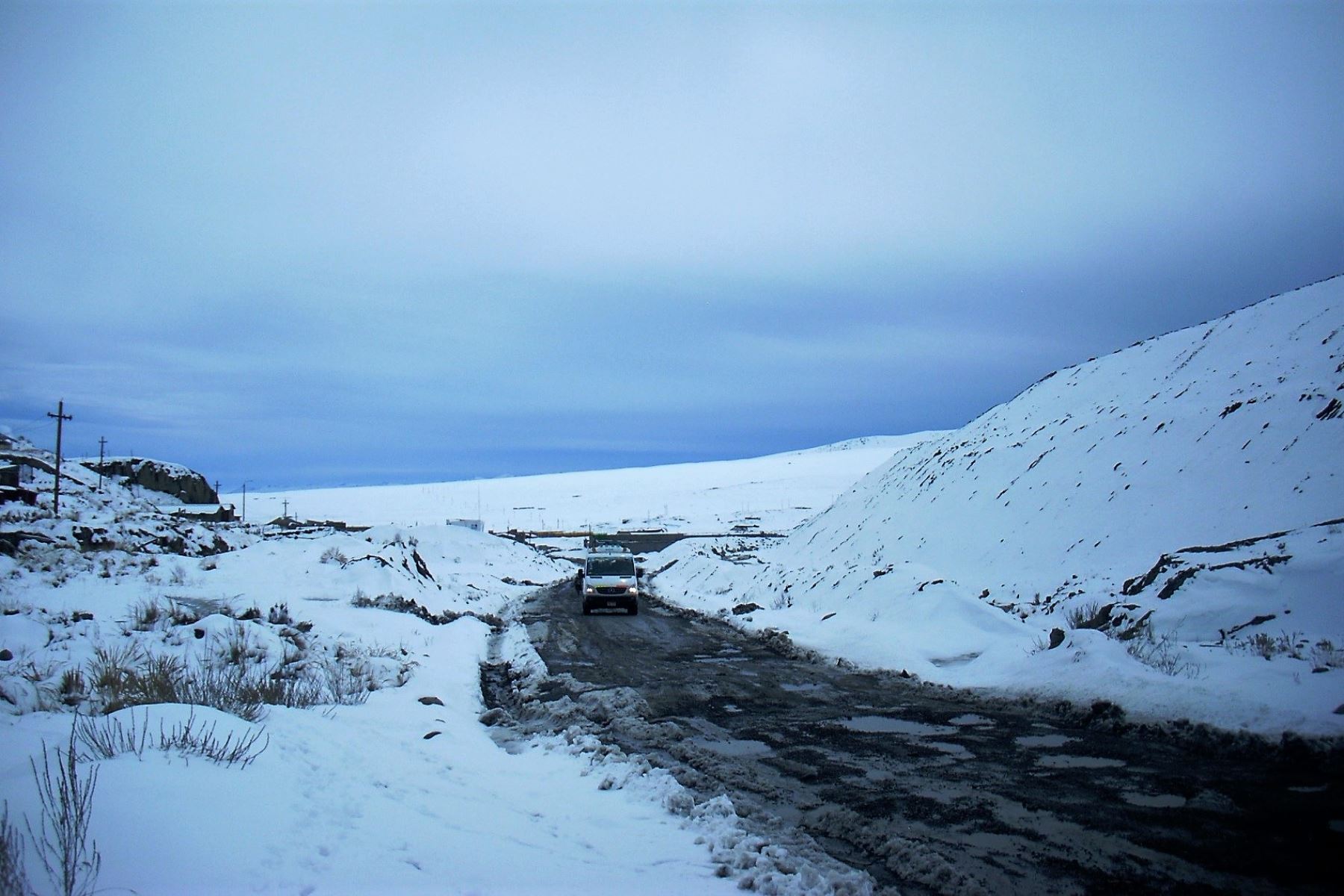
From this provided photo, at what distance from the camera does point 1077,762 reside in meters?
7.11

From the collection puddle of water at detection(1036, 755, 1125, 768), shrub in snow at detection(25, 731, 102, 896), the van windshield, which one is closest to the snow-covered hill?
puddle of water at detection(1036, 755, 1125, 768)

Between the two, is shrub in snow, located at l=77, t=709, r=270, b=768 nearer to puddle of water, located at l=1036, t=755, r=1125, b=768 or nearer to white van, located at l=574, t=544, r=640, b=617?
puddle of water, located at l=1036, t=755, r=1125, b=768

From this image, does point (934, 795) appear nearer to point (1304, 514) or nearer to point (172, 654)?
point (172, 654)

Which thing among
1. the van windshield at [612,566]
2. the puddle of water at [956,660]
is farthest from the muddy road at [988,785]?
the van windshield at [612,566]

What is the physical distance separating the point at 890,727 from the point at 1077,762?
2312 mm

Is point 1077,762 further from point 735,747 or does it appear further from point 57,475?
point 57,475

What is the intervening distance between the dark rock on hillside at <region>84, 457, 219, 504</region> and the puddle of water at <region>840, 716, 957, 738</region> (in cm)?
7065

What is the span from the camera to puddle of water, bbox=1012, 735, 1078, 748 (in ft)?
25.8

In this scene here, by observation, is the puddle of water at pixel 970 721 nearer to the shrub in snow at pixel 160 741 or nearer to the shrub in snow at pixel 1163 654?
the shrub in snow at pixel 1163 654

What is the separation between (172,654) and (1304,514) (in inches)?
754

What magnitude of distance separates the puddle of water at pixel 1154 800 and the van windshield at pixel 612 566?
22.0 m

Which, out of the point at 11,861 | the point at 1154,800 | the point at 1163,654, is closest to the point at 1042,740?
the point at 1154,800

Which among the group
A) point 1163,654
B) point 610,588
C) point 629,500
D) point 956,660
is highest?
point 629,500

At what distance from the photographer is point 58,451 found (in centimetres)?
3928
